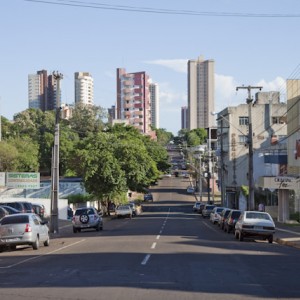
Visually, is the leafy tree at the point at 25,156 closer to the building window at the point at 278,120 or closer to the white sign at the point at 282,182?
the building window at the point at 278,120

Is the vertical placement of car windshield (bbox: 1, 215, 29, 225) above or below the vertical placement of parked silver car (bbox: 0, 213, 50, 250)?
above

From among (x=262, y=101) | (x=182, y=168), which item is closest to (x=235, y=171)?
(x=262, y=101)

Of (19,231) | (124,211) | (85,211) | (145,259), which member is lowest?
(124,211)

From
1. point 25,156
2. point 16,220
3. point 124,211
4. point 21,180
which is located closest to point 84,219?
point 16,220

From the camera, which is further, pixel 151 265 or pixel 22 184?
pixel 22 184

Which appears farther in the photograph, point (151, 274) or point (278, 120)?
point (278, 120)

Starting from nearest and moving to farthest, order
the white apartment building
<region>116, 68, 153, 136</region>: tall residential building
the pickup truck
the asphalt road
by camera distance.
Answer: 1. the asphalt road
2. the pickup truck
3. the white apartment building
4. <region>116, 68, 153, 136</region>: tall residential building

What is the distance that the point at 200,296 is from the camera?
12328mm

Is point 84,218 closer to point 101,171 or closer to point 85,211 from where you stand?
point 85,211

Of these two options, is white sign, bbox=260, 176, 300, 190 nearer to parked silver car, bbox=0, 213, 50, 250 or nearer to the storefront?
the storefront

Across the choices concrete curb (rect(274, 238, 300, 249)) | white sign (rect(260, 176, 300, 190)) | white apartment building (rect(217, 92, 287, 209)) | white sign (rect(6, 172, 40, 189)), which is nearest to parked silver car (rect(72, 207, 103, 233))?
concrete curb (rect(274, 238, 300, 249))

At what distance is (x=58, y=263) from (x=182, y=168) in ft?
593

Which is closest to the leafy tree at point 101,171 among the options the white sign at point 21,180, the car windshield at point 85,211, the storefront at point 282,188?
the white sign at point 21,180

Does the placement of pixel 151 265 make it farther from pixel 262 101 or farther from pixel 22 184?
pixel 262 101
